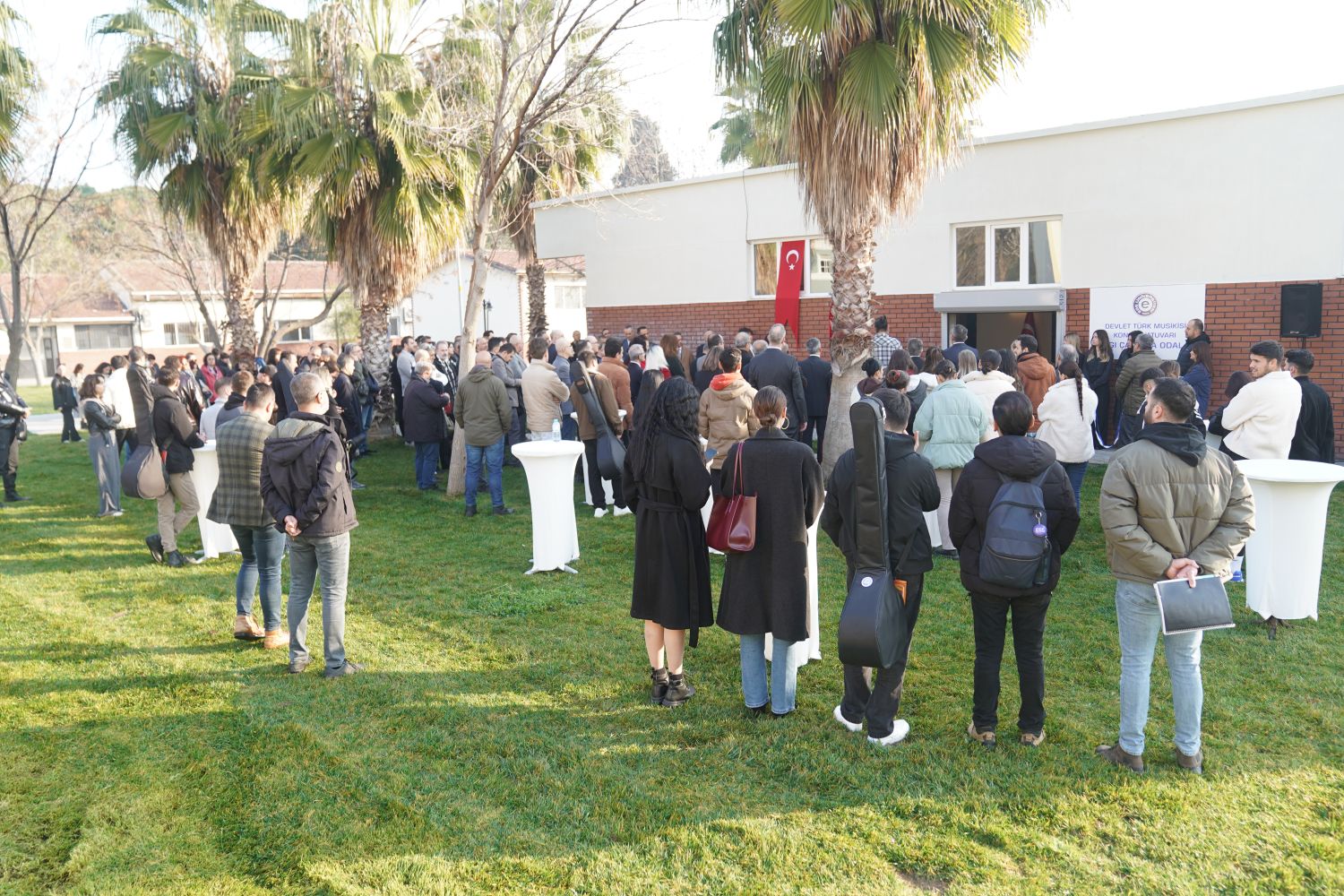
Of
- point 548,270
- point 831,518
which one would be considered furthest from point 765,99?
point 548,270

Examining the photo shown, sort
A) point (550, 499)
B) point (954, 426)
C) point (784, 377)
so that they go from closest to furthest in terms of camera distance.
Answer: point (954, 426)
point (550, 499)
point (784, 377)

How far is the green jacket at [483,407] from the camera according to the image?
10484 mm

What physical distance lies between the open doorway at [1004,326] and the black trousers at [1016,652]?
10.8m

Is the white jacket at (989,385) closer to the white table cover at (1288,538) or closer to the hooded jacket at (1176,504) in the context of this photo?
the white table cover at (1288,538)

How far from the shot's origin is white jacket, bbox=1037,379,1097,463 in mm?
8656

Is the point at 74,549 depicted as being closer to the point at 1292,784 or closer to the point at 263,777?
the point at 263,777

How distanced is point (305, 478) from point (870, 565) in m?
3.52

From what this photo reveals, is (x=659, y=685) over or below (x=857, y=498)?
below

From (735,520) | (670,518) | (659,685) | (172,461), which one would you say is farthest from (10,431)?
(735,520)

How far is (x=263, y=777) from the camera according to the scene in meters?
4.82

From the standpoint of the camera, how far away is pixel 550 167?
17.6m

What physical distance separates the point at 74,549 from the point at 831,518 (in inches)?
347

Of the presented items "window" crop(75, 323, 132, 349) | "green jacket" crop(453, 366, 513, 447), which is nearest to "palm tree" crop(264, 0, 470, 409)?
"green jacket" crop(453, 366, 513, 447)

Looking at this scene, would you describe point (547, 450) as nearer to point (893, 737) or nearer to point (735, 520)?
point (735, 520)
